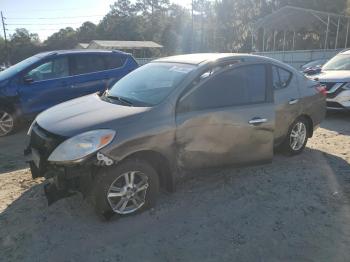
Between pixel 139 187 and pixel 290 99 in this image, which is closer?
pixel 139 187

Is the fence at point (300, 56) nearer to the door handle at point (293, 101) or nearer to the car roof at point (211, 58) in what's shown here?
the door handle at point (293, 101)

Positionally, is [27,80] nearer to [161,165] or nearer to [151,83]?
[151,83]

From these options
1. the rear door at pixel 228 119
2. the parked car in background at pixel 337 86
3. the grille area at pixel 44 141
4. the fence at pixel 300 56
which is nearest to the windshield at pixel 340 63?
the parked car in background at pixel 337 86

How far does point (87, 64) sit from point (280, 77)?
15.2ft

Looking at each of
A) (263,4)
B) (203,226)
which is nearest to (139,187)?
(203,226)

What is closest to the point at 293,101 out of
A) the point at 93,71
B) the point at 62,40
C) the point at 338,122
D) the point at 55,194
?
the point at 55,194

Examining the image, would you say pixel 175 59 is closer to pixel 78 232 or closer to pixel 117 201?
pixel 117 201

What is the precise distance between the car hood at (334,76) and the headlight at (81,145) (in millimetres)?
7021

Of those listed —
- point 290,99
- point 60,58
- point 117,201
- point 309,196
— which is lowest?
point 309,196

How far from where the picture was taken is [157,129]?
3855mm

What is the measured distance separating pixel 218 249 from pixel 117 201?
3.70 feet

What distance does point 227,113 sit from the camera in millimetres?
4383

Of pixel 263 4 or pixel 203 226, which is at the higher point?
pixel 263 4

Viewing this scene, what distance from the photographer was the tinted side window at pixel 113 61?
28.5 feet
